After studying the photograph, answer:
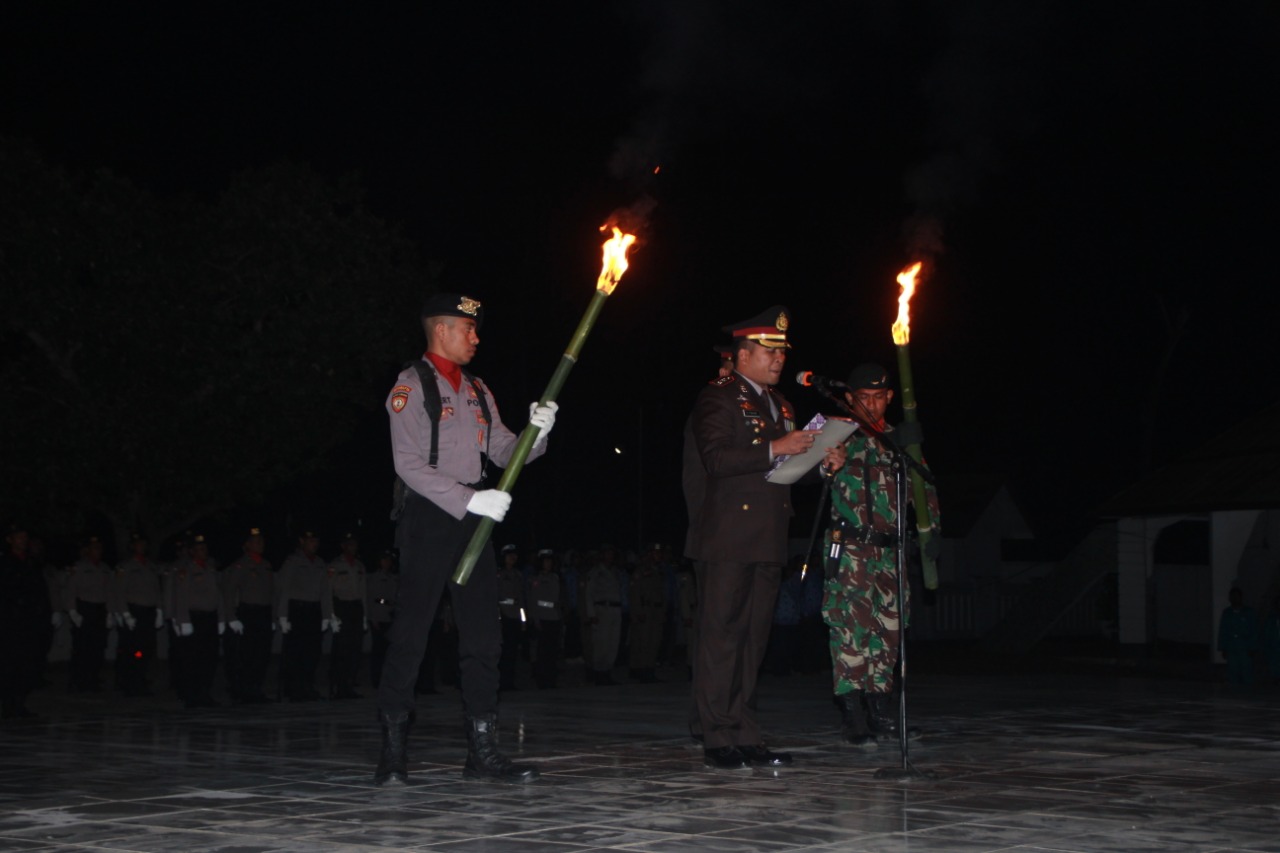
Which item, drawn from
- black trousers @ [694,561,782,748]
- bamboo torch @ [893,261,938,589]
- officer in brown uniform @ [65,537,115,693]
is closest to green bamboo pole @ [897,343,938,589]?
bamboo torch @ [893,261,938,589]

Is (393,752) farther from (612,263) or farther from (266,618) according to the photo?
(266,618)

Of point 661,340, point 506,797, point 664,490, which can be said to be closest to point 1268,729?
point 506,797

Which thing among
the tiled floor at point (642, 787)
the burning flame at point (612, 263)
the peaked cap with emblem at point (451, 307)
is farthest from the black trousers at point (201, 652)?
the burning flame at point (612, 263)

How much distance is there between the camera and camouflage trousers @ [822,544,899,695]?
9.31m

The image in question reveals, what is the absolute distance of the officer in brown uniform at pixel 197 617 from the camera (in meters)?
16.4

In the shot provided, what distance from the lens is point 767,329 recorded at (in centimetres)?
823

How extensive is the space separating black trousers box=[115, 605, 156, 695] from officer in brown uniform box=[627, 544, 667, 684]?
6.08m

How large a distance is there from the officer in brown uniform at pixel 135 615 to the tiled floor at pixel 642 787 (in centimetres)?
649

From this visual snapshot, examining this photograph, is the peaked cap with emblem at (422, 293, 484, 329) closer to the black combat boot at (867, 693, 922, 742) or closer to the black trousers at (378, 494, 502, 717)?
the black trousers at (378, 494, 502, 717)

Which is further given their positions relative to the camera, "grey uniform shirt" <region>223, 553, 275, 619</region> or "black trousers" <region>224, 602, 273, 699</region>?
"grey uniform shirt" <region>223, 553, 275, 619</region>

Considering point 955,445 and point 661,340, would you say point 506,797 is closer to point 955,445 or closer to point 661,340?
point 661,340

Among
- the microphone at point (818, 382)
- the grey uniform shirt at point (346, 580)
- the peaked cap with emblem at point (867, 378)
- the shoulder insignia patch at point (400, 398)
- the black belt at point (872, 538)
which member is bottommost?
the grey uniform shirt at point (346, 580)

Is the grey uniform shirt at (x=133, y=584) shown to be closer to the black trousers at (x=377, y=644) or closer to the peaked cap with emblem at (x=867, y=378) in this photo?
the black trousers at (x=377, y=644)

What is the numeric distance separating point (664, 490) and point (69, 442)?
22.3 metres
